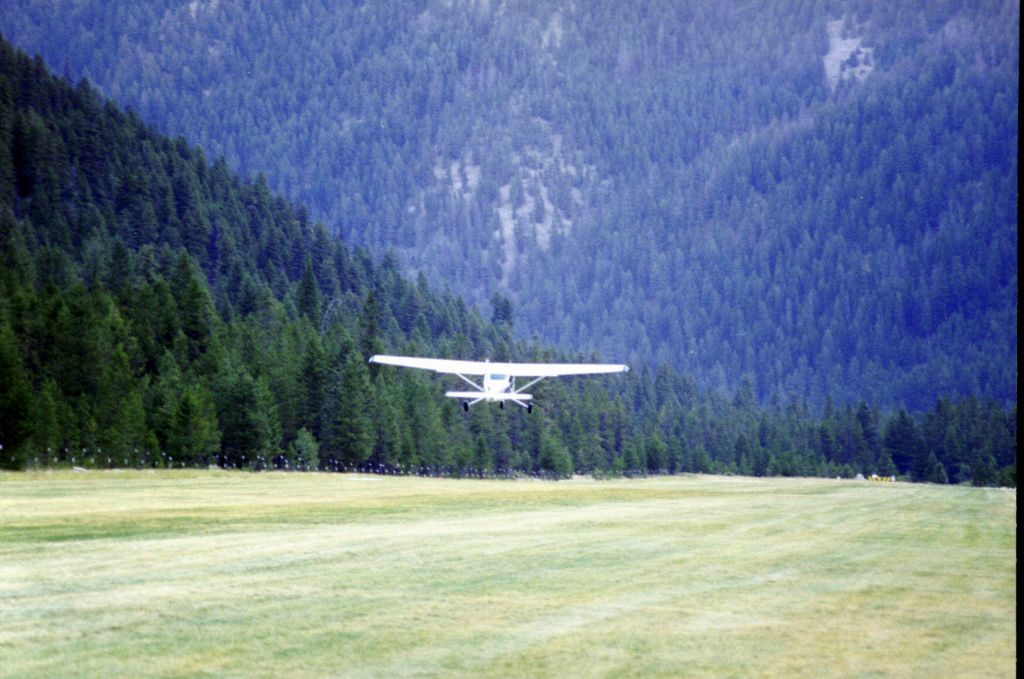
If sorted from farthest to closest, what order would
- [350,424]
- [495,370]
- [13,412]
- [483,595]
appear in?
[350,424], [495,370], [13,412], [483,595]

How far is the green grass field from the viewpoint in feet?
Answer: 71.0

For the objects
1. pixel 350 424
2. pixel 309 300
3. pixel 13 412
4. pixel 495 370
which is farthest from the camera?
pixel 309 300

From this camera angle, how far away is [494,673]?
20.5 metres

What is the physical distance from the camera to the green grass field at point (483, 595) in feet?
71.0

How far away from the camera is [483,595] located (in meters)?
28.3

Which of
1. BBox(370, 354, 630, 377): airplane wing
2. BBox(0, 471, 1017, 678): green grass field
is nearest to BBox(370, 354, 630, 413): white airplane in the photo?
BBox(370, 354, 630, 377): airplane wing

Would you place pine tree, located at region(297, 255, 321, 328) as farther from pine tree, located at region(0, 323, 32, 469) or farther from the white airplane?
pine tree, located at region(0, 323, 32, 469)

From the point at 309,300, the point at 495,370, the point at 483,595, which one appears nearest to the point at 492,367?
the point at 495,370

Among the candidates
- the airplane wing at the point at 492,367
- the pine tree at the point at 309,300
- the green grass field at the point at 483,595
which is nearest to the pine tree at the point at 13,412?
the airplane wing at the point at 492,367

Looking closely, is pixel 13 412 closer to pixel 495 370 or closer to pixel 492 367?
pixel 492 367

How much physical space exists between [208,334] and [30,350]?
28.2m

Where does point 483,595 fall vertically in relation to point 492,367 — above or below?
below

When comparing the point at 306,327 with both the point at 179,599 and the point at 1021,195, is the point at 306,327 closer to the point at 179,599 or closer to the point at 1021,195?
the point at 179,599

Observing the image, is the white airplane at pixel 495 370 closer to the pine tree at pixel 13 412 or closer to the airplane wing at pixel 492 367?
the airplane wing at pixel 492 367
